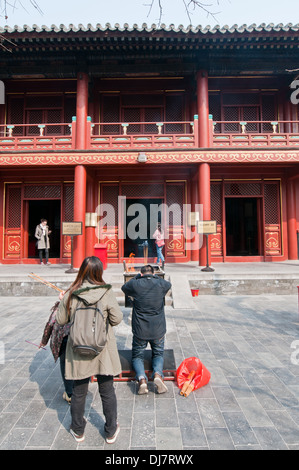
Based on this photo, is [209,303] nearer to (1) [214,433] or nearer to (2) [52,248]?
(1) [214,433]

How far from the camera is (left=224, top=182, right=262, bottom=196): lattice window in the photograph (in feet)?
37.0

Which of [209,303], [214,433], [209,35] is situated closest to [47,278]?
[209,303]

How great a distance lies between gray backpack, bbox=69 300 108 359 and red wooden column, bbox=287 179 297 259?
10.8 m

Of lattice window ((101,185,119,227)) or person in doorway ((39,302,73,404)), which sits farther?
lattice window ((101,185,119,227))

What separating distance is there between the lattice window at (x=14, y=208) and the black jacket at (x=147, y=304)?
31.6 feet

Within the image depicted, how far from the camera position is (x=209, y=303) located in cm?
671

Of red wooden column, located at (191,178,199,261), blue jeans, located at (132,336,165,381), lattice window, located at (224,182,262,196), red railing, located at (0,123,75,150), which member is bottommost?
blue jeans, located at (132,336,165,381)

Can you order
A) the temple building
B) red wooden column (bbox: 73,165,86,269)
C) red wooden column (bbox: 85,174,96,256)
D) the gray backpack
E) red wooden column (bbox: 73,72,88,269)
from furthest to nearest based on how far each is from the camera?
red wooden column (bbox: 85,174,96,256) → the temple building → red wooden column (bbox: 73,72,88,269) → red wooden column (bbox: 73,165,86,269) → the gray backpack

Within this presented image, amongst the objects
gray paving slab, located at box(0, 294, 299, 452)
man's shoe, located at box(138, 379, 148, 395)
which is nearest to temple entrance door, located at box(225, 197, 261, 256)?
gray paving slab, located at box(0, 294, 299, 452)

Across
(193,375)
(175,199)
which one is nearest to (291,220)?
(175,199)

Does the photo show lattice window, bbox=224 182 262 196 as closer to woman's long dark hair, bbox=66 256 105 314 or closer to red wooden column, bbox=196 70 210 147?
red wooden column, bbox=196 70 210 147

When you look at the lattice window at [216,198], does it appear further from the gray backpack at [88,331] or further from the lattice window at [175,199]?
the gray backpack at [88,331]

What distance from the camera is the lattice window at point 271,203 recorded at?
1121 centimetres

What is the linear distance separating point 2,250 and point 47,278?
448 centimetres
